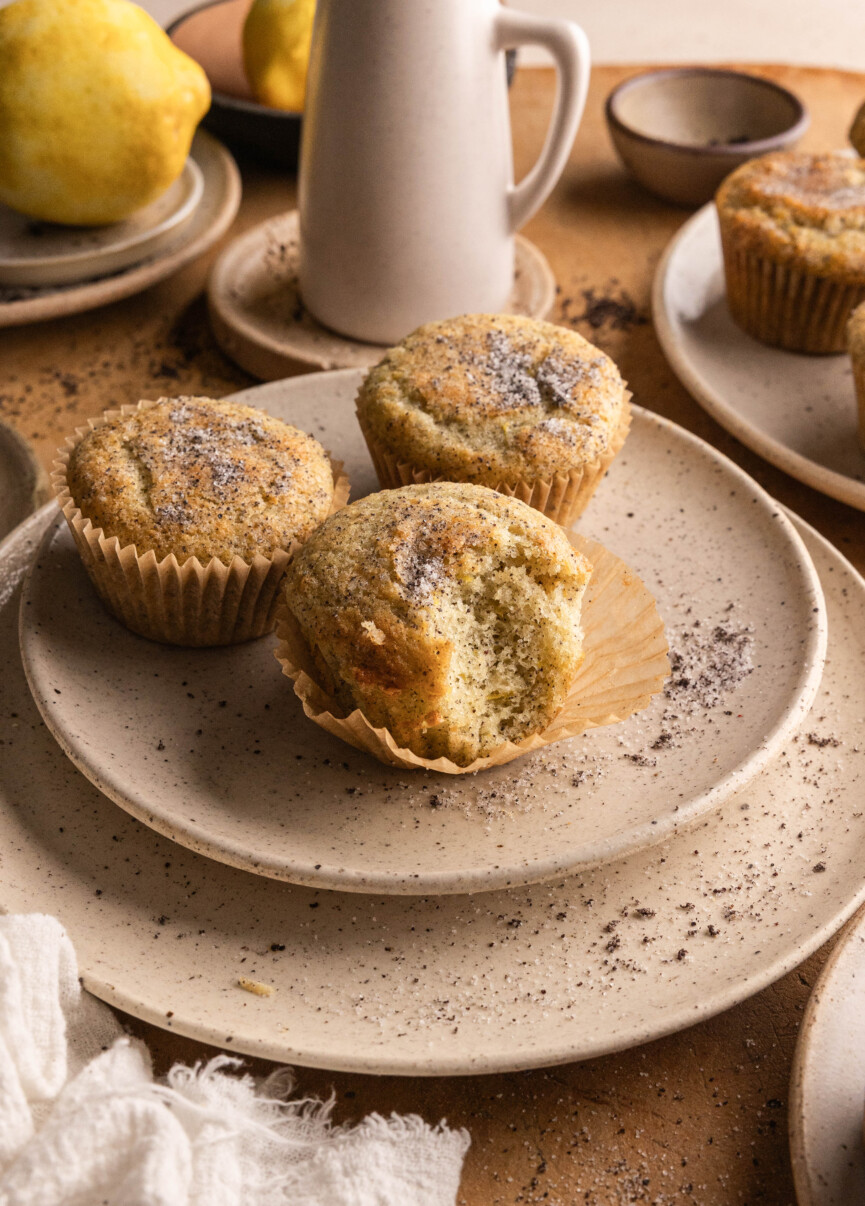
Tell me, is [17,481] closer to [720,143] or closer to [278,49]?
[278,49]

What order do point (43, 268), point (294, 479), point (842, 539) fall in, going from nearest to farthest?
point (294, 479) < point (842, 539) < point (43, 268)

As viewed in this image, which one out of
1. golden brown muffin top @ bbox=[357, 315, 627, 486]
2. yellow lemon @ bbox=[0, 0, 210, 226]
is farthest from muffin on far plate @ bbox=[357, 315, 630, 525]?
yellow lemon @ bbox=[0, 0, 210, 226]

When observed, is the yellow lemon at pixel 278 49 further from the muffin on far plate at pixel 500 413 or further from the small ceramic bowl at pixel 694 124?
the muffin on far plate at pixel 500 413

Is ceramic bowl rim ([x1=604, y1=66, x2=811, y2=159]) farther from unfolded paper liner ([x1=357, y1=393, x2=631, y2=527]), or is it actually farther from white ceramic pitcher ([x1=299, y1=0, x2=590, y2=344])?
unfolded paper liner ([x1=357, y1=393, x2=631, y2=527])

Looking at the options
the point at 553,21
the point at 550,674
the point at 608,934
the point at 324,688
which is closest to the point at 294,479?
the point at 324,688

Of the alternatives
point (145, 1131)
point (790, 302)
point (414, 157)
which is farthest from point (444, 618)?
point (790, 302)

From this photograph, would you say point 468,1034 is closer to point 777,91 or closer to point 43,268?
point 43,268
